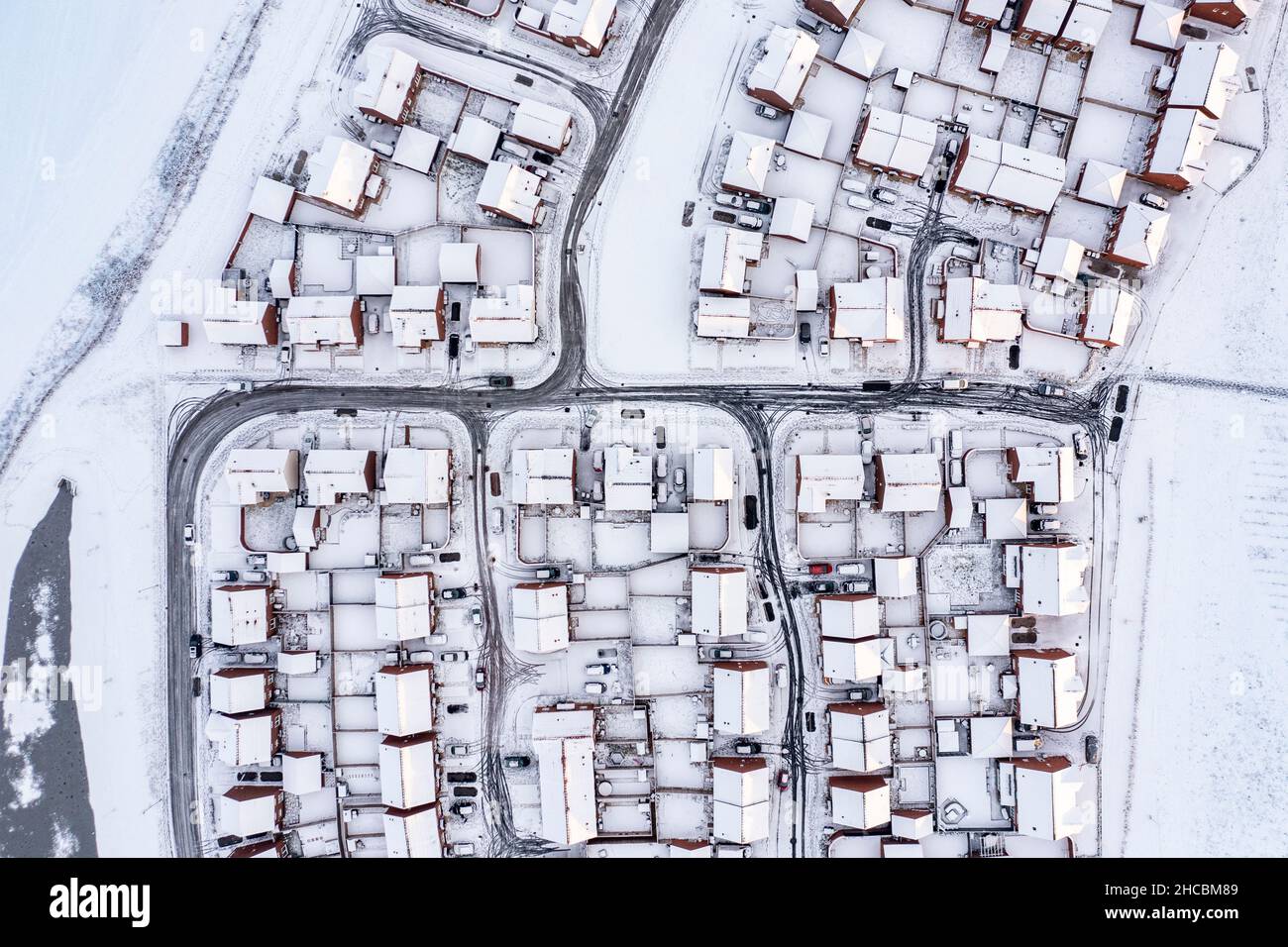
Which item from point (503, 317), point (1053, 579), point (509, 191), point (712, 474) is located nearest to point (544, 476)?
point (503, 317)

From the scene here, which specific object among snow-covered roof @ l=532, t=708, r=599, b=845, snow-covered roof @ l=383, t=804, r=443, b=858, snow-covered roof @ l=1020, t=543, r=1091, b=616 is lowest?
snow-covered roof @ l=383, t=804, r=443, b=858

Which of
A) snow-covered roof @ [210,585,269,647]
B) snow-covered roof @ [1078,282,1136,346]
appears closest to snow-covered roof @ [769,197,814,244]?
snow-covered roof @ [1078,282,1136,346]

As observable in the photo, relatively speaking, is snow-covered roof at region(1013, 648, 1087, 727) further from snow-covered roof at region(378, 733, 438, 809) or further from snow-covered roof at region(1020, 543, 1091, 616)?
snow-covered roof at region(378, 733, 438, 809)

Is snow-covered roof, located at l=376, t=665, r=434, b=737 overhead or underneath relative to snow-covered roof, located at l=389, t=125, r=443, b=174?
underneath

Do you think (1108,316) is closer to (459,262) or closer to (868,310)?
(868,310)

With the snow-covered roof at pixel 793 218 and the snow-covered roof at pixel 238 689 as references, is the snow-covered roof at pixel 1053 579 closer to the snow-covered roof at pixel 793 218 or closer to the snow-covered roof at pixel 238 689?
the snow-covered roof at pixel 793 218

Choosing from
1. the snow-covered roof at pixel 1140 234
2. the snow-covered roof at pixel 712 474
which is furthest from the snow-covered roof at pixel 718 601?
the snow-covered roof at pixel 1140 234
